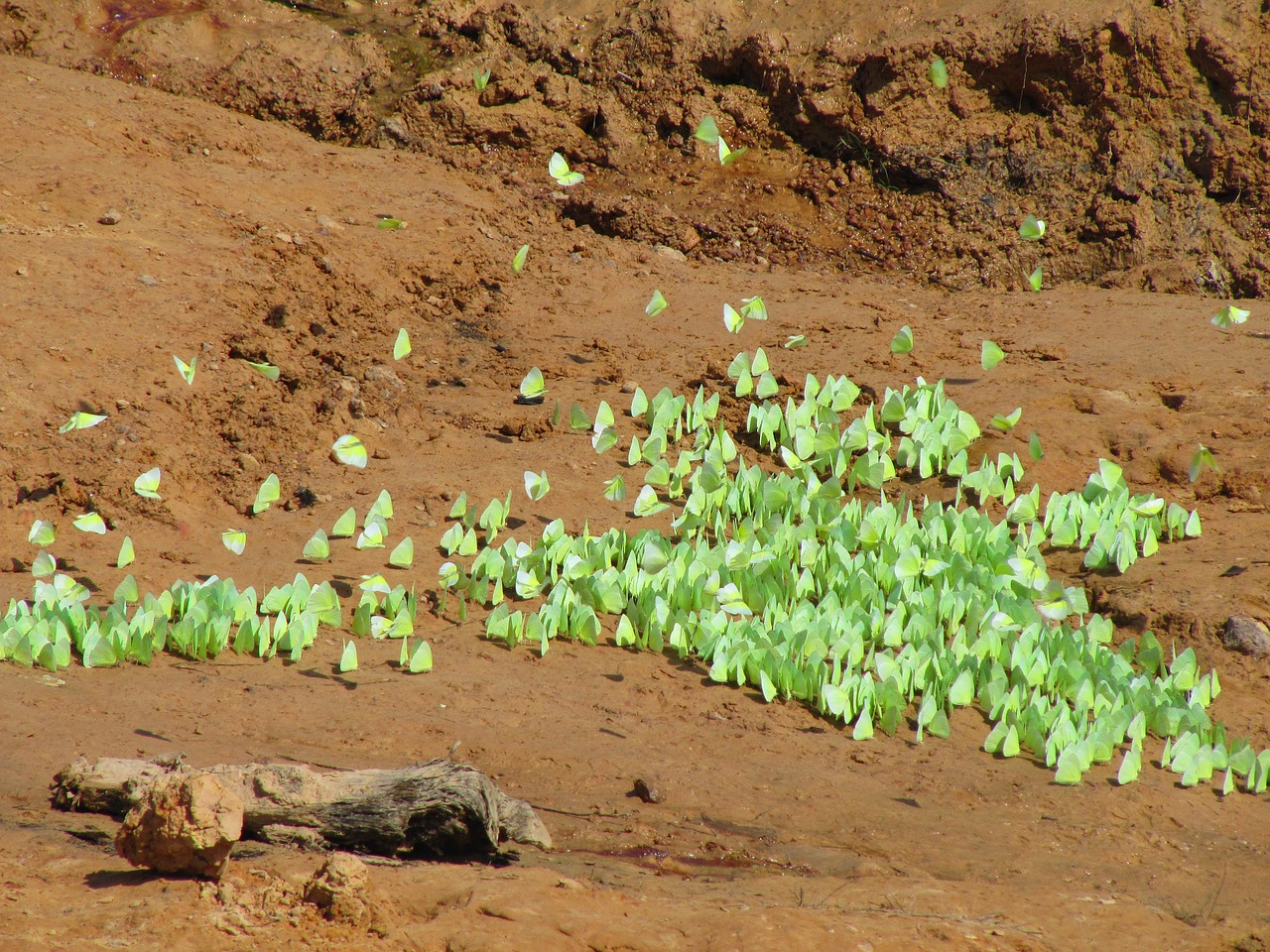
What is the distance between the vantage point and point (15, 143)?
20.8ft

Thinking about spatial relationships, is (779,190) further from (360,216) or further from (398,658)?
(398,658)

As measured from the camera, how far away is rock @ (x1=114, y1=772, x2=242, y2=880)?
196cm

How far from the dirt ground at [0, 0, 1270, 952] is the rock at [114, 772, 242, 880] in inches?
2.9

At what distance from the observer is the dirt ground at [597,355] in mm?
2525

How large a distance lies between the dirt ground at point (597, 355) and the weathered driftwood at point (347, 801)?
0.08 m

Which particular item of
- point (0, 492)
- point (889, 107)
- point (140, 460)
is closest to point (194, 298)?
point (140, 460)

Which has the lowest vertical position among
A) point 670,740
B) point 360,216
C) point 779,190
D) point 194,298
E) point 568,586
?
point 670,740

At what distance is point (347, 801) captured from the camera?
95.7 inches

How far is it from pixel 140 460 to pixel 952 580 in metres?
3.41

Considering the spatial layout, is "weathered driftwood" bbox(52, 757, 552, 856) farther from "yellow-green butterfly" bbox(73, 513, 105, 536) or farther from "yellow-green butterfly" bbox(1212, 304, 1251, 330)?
"yellow-green butterfly" bbox(1212, 304, 1251, 330)

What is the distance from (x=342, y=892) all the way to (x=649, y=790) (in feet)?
3.64

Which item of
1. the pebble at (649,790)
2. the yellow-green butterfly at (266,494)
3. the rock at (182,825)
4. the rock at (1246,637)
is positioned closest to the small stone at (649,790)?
the pebble at (649,790)

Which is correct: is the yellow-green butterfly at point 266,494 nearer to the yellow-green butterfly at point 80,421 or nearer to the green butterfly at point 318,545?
the green butterfly at point 318,545

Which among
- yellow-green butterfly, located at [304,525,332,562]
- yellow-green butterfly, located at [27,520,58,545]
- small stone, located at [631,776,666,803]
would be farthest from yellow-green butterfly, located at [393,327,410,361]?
small stone, located at [631,776,666,803]
